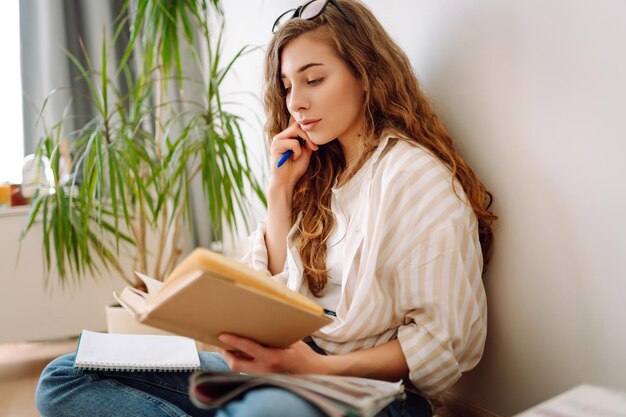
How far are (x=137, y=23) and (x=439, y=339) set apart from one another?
162 centimetres

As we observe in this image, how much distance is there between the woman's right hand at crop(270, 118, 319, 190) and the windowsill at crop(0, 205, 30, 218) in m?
1.52

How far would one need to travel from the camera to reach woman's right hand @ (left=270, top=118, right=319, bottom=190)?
5.05 ft

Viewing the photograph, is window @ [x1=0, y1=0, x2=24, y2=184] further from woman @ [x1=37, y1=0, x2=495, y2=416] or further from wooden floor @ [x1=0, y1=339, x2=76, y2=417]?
woman @ [x1=37, y1=0, x2=495, y2=416]

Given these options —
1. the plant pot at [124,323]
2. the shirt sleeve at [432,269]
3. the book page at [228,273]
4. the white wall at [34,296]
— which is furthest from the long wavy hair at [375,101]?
the white wall at [34,296]

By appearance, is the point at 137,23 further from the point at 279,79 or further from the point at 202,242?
the point at 202,242

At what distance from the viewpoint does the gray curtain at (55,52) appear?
9.12ft

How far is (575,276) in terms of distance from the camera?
45.0 inches

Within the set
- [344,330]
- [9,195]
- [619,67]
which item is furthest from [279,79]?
[9,195]

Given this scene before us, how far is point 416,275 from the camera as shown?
116cm

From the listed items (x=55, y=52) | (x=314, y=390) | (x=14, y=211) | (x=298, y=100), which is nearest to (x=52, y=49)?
(x=55, y=52)

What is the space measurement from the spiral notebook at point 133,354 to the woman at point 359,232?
0.11 feet

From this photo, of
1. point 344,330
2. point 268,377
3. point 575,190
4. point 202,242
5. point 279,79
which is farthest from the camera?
point 202,242

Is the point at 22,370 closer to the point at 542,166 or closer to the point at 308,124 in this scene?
the point at 308,124

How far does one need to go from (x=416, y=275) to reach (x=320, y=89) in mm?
481
